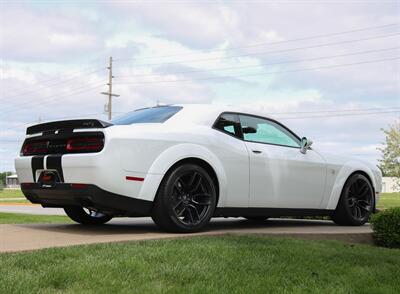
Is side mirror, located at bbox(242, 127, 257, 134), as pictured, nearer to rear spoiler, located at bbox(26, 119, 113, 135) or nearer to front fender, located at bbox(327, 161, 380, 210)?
front fender, located at bbox(327, 161, 380, 210)

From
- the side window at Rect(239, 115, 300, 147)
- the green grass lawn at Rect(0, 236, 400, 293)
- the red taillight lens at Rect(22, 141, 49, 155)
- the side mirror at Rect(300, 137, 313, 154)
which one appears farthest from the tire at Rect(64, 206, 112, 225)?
the side mirror at Rect(300, 137, 313, 154)

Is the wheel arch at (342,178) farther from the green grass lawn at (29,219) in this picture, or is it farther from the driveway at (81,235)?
the green grass lawn at (29,219)

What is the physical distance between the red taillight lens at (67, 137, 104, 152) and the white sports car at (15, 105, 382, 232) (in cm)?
1

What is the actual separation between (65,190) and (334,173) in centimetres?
385

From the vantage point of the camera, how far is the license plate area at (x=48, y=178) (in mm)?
5907

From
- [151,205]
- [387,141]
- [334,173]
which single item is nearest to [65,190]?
[151,205]

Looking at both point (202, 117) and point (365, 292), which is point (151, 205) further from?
point (365, 292)

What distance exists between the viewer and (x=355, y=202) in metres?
8.12

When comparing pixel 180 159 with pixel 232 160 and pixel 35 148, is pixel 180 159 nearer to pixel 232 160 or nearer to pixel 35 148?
pixel 232 160

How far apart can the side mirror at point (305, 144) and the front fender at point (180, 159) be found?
1563 millimetres

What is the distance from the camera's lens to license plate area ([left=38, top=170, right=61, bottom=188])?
19.4 ft

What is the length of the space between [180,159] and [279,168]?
1.60 metres

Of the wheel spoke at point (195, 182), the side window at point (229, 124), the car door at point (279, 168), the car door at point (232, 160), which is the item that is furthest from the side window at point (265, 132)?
the wheel spoke at point (195, 182)

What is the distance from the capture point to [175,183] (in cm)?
588
